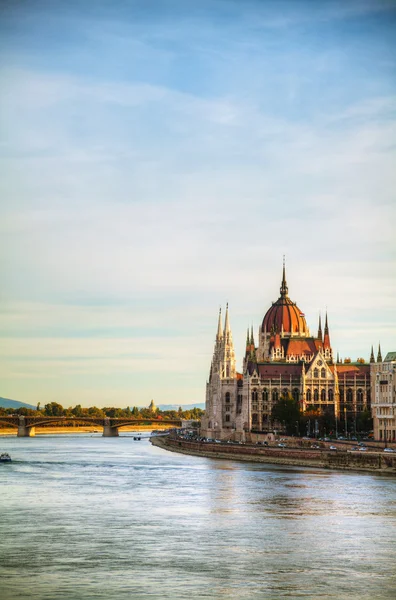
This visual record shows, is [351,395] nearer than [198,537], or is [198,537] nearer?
[198,537]

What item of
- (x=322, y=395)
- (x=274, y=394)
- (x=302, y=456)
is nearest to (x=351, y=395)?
(x=322, y=395)

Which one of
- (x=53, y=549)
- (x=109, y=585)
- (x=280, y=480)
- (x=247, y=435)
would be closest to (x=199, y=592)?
(x=109, y=585)

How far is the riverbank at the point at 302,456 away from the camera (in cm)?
9881

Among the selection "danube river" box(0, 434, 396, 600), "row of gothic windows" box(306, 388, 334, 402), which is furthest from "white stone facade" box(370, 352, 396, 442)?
"row of gothic windows" box(306, 388, 334, 402)

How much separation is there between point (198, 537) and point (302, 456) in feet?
197

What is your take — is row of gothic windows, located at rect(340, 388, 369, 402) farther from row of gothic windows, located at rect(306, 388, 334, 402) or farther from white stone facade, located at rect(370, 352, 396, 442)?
white stone facade, located at rect(370, 352, 396, 442)

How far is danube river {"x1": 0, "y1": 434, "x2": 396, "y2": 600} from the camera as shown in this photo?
42875 millimetres

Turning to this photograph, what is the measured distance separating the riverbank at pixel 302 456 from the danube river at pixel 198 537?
4716 mm

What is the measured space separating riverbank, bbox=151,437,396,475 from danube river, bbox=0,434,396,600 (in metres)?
4.72

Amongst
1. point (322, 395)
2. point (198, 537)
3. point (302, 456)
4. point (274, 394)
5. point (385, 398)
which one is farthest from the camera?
point (274, 394)

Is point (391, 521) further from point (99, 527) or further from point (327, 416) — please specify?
point (327, 416)

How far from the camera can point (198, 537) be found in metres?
55.7

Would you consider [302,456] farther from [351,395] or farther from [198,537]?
[351,395]

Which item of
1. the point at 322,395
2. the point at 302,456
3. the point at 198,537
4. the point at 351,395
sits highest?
the point at 351,395
